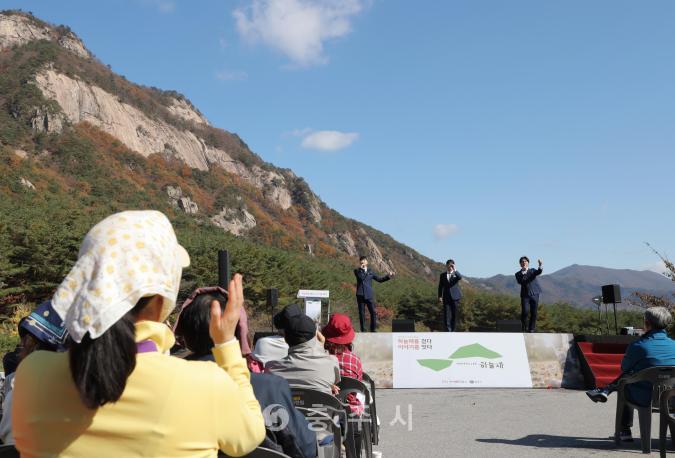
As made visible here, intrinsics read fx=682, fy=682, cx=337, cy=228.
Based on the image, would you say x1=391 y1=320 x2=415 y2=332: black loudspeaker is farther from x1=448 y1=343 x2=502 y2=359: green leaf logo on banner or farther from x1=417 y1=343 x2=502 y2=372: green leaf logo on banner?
x1=448 y1=343 x2=502 y2=359: green leaf logo on banner

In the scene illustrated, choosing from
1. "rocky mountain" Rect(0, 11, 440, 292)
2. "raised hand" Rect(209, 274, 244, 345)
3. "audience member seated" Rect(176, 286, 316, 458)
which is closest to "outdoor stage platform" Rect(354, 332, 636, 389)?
"audience member seated" Rect(176, 286, 316, 458)

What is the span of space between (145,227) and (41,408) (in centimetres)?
51

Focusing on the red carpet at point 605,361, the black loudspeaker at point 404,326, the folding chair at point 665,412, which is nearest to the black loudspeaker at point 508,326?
the red carpet at point 605,361

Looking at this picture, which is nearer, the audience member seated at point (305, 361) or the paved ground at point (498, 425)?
the audience member seated at point (305, 361)

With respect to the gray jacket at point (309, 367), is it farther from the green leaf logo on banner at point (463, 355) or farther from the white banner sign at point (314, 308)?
the white banner sign at point (314, 308)

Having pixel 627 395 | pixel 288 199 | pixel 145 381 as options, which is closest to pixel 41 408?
pixel 145 381

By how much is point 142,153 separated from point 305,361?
74.2 meters

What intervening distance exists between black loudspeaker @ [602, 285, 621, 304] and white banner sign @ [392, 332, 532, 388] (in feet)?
6.65

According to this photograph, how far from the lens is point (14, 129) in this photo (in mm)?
57656

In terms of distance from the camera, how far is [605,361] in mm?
12906

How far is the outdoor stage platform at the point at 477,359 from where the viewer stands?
12953 mm

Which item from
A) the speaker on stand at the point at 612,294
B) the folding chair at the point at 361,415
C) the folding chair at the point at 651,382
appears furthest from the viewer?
the speaker on stand at the point at 612,294

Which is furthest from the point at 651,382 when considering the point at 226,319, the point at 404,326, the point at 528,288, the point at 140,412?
the point at 528,288

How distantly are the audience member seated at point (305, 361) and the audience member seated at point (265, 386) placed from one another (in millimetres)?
1326
